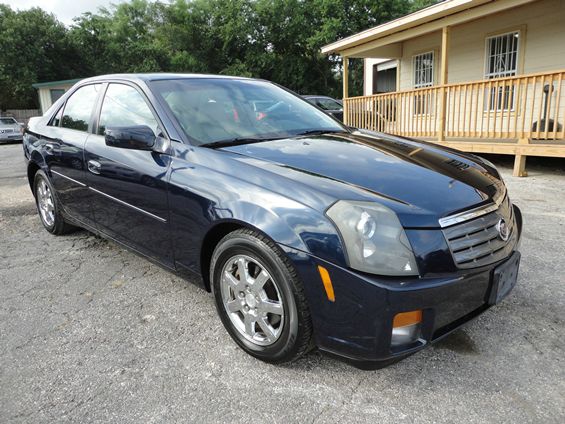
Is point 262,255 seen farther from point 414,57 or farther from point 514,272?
point 414,57

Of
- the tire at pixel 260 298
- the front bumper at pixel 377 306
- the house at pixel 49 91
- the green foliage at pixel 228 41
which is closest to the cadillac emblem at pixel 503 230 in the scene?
the front bumper at pixel 377 306

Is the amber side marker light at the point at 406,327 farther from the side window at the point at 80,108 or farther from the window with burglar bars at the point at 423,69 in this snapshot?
the window with burglar bars at the point at 423,69

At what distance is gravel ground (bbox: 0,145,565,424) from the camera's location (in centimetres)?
197

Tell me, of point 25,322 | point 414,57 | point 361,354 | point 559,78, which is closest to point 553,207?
point 559,78

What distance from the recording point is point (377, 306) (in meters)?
1.83

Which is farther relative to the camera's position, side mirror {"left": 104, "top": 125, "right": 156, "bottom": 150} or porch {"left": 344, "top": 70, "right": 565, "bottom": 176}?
porch {"left": 344, "top": 70, "right": 565, "bottom": 176}

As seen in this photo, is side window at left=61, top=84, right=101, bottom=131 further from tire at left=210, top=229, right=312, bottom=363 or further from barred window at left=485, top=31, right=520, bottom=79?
barred window at left=485, top=31, right=520, bottom=79

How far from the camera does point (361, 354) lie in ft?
6.31

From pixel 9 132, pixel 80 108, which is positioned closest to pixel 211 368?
pixel 80 108

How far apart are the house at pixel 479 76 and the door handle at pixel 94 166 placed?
6532mm

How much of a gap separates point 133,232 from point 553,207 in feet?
15.6

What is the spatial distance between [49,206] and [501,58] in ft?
32.4

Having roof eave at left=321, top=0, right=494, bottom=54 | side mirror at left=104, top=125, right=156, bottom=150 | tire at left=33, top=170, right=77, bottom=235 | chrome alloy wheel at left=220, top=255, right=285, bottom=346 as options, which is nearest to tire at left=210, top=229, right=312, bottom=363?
chrome alloy wheel at left=220, top=255, right=285, bottom=346

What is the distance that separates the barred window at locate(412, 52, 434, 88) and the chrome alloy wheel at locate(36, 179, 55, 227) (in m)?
10.6
